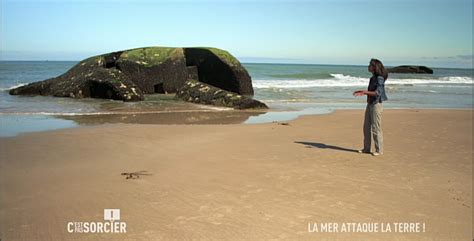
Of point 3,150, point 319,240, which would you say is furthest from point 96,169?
point 319,240

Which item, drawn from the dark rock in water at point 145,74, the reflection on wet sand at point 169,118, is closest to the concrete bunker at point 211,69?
the dark rock in water at point 145,74

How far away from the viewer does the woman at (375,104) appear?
6309mm

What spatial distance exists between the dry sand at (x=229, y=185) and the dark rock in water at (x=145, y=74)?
304 inches

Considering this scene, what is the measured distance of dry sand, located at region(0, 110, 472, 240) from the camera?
3.38 metres

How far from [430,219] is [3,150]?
579 centimetres

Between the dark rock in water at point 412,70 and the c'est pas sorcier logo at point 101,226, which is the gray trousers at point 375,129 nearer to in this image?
the c'est pas sorcier logo at point 101,226

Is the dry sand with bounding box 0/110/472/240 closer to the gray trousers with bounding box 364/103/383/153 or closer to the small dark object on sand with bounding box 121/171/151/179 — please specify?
the small dark object on sand with bounding box 121/171/151/179

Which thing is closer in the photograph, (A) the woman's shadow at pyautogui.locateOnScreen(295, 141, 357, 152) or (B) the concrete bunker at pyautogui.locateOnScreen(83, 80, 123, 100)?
(A) the woman's shadow at pyautogui.locateOnScreen(295, 141, 357, 152)

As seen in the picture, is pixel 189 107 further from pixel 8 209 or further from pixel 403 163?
pixel 8 209

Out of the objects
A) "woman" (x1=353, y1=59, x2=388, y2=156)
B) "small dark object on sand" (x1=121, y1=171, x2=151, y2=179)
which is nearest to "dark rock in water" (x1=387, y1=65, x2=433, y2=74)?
"woman" (x1=353, y1=59, x2=388, y2=156)

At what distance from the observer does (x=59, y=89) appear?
1574 centimetres

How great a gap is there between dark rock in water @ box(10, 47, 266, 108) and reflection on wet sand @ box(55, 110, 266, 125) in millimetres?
3930

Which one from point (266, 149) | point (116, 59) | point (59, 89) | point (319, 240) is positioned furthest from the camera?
point (116, 59)

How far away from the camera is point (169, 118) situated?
10375 millimetres
